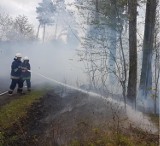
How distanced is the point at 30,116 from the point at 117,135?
14.6 ft

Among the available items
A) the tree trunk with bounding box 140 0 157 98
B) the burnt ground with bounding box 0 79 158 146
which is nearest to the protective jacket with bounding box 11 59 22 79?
the burnt ground with bounding box 0 79 158 146

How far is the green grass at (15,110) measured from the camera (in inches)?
420

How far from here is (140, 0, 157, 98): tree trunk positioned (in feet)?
44.0

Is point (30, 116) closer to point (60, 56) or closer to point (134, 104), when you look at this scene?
point (134, 104)

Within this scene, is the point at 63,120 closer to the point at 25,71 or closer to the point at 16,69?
the point at 16,69

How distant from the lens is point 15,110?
11.9 meters

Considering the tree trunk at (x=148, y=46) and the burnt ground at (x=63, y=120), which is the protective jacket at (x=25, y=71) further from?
the tree trunk at (x=148, y=46)

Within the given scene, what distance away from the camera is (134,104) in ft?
42.4

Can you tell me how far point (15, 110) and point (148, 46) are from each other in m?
6.26

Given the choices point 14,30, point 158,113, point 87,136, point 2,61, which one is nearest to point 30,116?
point 87,136

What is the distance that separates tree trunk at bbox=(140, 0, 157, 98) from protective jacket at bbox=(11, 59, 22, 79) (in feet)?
19.0

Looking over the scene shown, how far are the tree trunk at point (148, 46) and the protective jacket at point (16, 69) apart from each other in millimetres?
5797

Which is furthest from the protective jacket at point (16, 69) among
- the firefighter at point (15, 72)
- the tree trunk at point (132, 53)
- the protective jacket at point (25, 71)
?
the tree trunk at point (132, 53)

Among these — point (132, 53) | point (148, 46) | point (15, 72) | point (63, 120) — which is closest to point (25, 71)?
point (15, 72)
